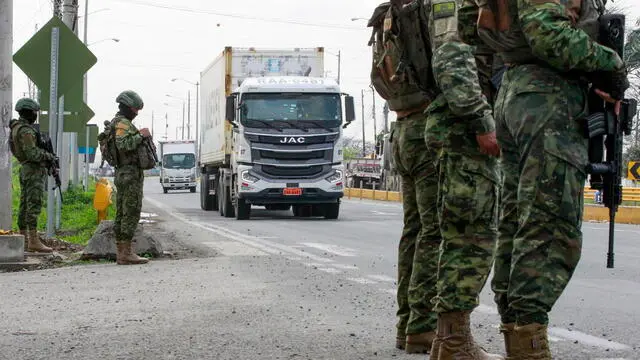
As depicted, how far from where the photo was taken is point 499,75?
5.17m

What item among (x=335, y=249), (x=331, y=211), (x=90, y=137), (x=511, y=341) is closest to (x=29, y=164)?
(x=335, y=249)

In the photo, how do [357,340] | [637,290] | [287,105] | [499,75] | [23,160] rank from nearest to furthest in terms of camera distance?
[499,75] → [357,340] → [637,290] → [23,160] → [287,105]

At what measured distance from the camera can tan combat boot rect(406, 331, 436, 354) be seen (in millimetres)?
5543

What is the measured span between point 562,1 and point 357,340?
2454 millimetres

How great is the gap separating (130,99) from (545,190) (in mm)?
7813

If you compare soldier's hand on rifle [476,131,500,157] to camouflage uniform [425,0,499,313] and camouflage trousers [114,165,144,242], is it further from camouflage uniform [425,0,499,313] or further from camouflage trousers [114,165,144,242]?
camouflage trousers [114,165,144,242]

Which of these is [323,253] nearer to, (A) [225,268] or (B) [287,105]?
(A) [225,268]

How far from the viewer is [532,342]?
4.31 m

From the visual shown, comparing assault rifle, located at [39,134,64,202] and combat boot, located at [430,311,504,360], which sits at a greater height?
assault rifle, located at [39,134,64,202]

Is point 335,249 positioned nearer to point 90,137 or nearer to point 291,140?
point 291,140

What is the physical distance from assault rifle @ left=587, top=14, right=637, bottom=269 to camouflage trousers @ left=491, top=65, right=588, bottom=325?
2.0 inches

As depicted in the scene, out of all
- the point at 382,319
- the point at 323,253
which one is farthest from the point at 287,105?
the point at 382,319

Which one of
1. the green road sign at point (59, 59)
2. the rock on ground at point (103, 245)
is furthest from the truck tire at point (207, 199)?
the rock on ground at point (103, 245)

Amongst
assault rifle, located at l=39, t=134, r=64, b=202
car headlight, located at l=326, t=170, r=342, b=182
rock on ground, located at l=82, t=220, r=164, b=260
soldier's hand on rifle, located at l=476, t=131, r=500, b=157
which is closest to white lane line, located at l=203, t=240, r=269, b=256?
rock on ground, located at l=82, t=220, r=164, b=260
